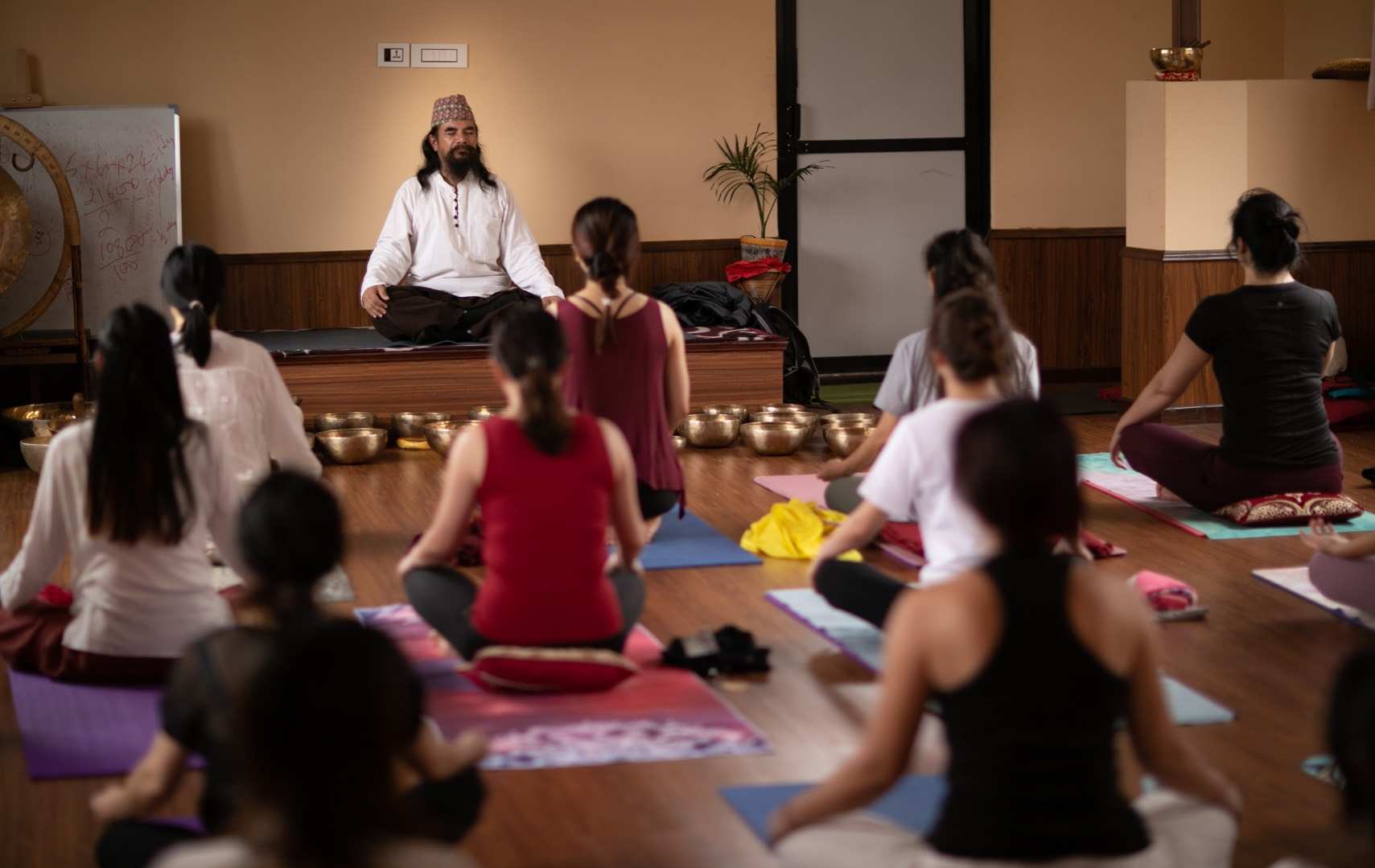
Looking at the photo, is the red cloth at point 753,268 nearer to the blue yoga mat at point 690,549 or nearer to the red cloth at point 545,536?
the blue yoga mat at point 690,549

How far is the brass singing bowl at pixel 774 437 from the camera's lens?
6074mm

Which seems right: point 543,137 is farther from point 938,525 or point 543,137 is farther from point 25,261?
point 938,525

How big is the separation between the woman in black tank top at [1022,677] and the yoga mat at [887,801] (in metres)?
0.70

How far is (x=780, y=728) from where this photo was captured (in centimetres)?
309

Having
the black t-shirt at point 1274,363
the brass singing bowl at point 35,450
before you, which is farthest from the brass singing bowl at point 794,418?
the brass singing bowl at point 35,450

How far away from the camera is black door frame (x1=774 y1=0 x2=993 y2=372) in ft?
26.6

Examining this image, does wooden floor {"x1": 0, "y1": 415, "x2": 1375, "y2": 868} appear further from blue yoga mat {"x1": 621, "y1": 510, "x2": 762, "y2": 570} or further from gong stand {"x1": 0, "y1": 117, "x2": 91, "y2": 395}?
gong stand {"x1": 0, "y1": 117, "x2": 91, "y2": 395}

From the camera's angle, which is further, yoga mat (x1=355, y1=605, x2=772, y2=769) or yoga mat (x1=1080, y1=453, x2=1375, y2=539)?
yoga mat (x1=1080, y1=453, x2=1375, y2=539)

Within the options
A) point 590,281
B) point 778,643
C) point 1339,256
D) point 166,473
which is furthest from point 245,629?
point 1339,256

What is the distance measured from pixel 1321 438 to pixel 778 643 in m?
1.95

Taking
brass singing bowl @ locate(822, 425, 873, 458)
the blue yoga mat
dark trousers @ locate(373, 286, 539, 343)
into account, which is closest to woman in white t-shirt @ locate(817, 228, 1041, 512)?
the blue yoga mat

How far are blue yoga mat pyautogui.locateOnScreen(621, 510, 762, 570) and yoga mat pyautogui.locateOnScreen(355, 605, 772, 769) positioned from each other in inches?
38.7

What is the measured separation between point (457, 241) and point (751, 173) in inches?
69.2

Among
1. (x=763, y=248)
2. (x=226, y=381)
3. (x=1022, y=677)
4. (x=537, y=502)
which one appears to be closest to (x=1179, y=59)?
(x=763, y=248)
